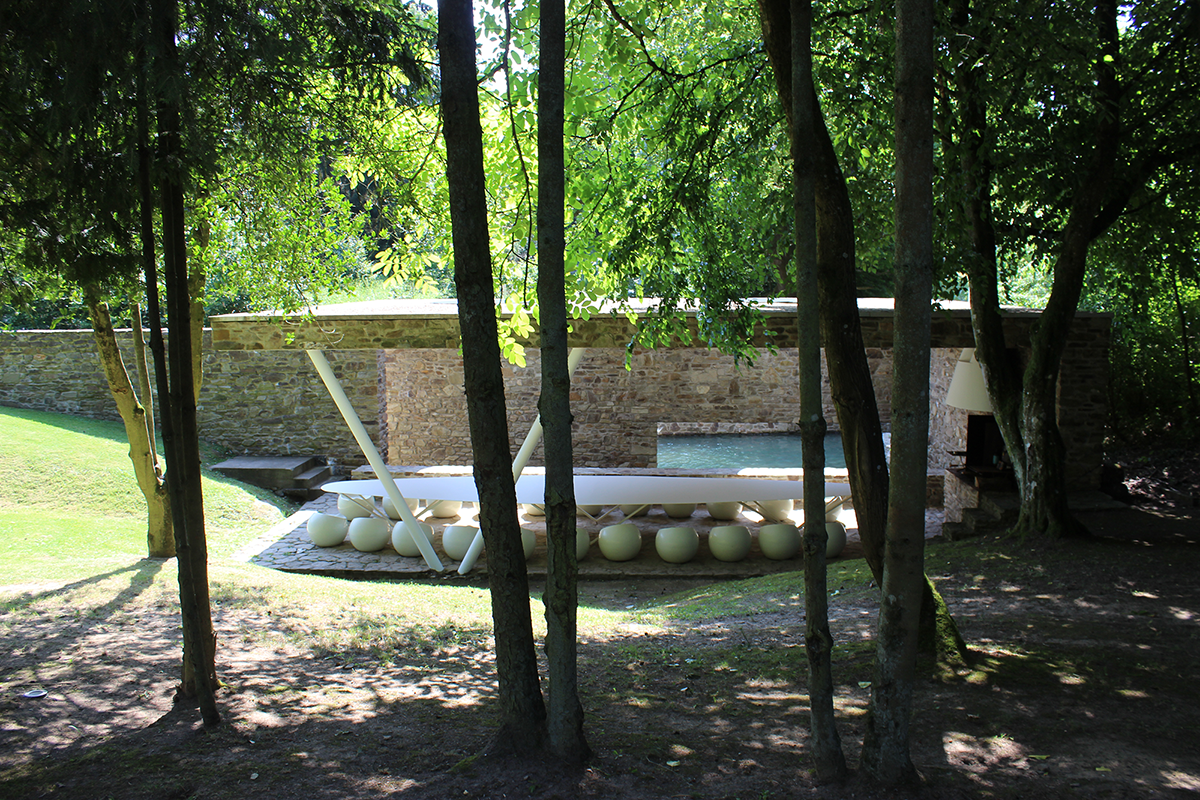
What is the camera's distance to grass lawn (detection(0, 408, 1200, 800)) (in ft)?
8.69

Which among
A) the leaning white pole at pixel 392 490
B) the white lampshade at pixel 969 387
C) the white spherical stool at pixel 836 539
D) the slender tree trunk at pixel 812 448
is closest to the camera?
the slender tree trunk at pixel 812 448

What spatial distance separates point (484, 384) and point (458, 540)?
5.56 metres

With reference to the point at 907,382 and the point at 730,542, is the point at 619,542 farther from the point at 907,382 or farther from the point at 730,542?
the point at 907,382

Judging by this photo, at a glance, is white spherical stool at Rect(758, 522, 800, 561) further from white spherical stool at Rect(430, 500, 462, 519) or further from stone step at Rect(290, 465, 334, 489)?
stone step at Rect(290, 465, 334, 489)

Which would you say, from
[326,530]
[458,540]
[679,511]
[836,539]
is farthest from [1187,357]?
[326,530]

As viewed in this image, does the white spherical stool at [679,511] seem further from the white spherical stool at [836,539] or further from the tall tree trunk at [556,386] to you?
the tall tree trunk at [556,386]

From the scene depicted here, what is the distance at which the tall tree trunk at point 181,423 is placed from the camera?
319cm

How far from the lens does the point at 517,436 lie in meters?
13.4

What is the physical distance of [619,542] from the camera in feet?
25.9

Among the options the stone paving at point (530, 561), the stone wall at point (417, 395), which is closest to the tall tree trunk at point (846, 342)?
the stone paving at point (530, 561)

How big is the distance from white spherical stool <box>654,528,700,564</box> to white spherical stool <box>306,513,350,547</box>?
11.5ft

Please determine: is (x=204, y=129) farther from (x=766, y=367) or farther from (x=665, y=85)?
(x=766, y=367)

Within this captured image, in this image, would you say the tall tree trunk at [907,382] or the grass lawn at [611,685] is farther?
the grass lawn at [611,685]

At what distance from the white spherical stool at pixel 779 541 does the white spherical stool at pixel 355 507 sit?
447cm
